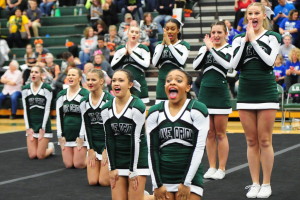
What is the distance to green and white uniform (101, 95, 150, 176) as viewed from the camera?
611 cm

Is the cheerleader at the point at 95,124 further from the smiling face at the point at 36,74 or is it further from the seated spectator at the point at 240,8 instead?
the seated spectator at the point at 240,8

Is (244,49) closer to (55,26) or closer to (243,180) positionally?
(243,180)

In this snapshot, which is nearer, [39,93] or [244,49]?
[244,49]

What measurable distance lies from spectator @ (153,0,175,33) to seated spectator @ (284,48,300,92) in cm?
402

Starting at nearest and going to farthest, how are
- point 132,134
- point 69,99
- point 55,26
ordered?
point 132,134 → point 69,99 → point 55,26

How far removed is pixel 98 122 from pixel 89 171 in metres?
0.62

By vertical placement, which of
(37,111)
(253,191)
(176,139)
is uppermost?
(176,139)

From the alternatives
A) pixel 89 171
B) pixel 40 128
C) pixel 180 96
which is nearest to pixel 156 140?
pixel 180 96

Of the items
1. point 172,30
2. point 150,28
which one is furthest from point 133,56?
point 150,28

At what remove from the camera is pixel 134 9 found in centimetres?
1788

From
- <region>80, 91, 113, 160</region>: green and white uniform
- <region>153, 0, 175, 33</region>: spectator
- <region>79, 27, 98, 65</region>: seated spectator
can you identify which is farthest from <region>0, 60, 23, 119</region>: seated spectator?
<region>80, 91, 113, 160</region>: green and white uniform

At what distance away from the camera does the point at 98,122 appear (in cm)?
788

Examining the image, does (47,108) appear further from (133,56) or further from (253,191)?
(253,191)

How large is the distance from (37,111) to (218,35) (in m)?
3.59
